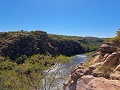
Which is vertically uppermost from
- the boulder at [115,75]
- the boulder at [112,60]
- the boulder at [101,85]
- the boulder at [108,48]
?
the boulder at [108,48]

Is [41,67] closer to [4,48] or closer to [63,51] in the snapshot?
[4,48]

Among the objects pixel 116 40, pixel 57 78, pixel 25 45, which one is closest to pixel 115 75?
pixel 116 40

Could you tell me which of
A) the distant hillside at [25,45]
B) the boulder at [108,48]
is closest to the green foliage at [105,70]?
the boulder at [108,48]

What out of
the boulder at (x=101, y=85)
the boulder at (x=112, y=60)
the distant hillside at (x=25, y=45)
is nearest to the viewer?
the boulder at (x=101, y=85)

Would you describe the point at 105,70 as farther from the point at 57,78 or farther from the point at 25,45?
the point at 25,45

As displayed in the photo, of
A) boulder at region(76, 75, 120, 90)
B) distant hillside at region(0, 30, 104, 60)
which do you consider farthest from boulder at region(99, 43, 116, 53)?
distant hillside at region(0, 30, 104, 60)

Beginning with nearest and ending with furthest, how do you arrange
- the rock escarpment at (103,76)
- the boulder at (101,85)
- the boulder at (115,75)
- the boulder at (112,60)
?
1. the boulder at (101,85)
2. the rock escarpment at (103,76)
3. the boulder at (115,75)
4. the boulder at (112,60)

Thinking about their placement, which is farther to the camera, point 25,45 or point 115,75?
point 25,45

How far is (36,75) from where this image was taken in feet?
121

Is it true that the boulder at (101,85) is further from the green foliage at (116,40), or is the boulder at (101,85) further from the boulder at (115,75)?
the green foliage at (116,40)

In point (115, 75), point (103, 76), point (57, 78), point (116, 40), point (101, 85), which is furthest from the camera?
point (57, 78)

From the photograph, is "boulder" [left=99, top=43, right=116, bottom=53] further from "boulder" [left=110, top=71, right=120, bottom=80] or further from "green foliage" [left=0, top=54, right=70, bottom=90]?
"green foliage" [left=0, top=54, right=70, bottom=90]

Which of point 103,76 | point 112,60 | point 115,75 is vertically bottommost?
point 103,76

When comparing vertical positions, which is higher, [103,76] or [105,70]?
[105,70]
